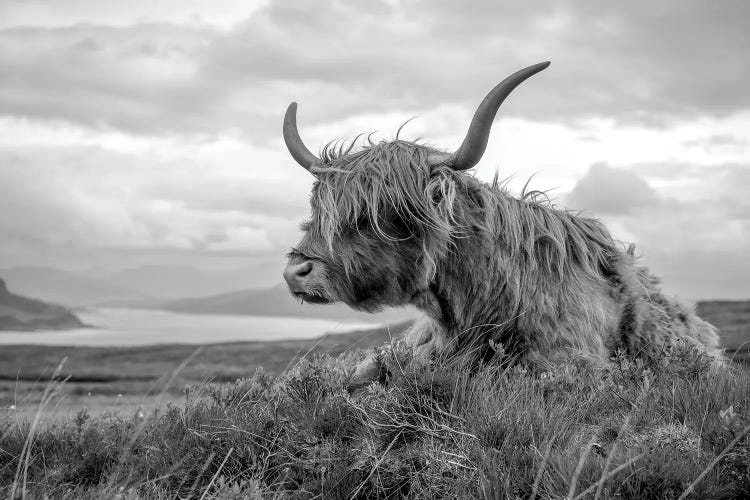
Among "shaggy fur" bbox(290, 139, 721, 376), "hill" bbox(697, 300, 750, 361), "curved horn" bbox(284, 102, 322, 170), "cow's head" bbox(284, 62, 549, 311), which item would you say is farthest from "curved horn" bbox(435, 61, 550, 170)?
"hill" bbox(697, 300, 750, 361)

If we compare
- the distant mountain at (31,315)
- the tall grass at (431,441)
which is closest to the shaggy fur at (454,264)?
the tall grass at (431,441)

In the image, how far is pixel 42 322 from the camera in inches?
6580

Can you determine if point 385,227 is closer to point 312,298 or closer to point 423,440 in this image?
point 312,298

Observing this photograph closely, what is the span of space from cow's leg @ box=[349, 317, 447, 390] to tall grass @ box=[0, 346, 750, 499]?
0.41 ft

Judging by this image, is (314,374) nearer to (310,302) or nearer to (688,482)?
(310,302)

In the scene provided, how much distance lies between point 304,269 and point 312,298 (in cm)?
23

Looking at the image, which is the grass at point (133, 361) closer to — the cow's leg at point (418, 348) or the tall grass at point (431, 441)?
the cow's leg at point (418, 348)

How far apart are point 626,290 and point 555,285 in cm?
85

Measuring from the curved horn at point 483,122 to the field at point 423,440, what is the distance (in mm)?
1547

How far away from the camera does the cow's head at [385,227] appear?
5.06 meters

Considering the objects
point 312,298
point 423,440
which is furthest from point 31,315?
point 423,440

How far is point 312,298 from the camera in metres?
5.12

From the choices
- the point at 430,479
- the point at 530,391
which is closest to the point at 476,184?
the point at 530,391

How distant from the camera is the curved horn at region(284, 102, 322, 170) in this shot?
19.6ft
